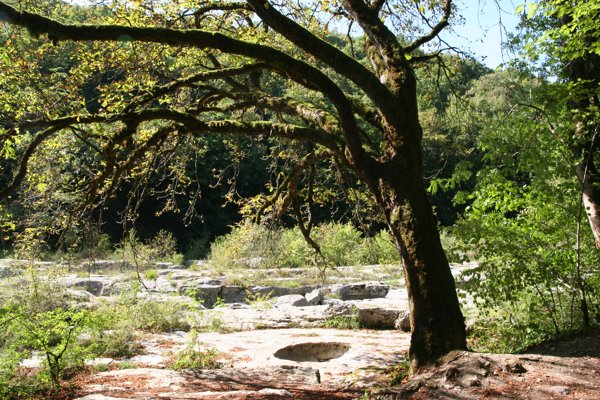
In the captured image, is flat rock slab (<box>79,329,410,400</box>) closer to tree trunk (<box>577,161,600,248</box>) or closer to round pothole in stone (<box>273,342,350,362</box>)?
round pothole in stone (<box>273,342,350,362</box>)

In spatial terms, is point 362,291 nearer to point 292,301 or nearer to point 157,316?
point 292,301

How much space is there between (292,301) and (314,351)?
4.71 metres

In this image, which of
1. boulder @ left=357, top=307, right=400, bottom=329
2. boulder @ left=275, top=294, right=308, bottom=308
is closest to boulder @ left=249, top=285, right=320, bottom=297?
boulder @ left=275, top=294, right=308, bottom=308

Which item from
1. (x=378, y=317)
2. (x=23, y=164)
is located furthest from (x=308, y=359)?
(x=23, y=164)

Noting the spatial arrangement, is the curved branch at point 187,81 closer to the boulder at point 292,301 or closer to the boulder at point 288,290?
the boulder at point 292,301

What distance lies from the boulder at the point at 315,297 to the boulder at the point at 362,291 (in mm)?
545

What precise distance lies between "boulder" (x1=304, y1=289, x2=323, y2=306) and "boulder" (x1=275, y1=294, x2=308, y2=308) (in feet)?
0.40

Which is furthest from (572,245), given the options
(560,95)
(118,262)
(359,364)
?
(118,262)

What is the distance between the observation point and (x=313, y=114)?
19.0 feet

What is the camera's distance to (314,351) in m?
8.88

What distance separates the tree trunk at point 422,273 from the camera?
14.6 ft

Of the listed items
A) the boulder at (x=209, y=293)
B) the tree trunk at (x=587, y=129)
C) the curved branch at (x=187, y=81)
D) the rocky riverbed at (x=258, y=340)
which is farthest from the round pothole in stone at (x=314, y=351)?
the boulder at (x=209, y=293)

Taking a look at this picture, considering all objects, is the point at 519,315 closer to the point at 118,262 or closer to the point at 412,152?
the point at 412,152

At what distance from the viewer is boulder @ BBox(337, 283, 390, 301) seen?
13.7 metres
